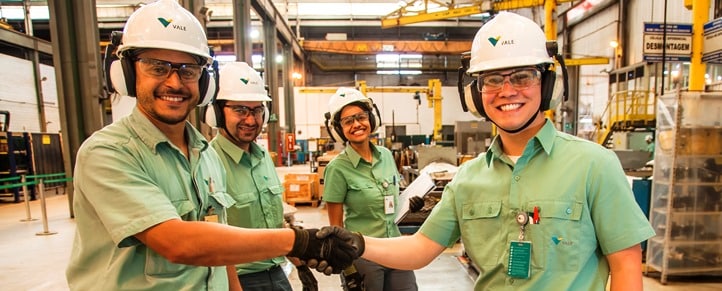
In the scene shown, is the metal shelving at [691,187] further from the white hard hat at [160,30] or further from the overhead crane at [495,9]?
the overhead crane at [495,9]

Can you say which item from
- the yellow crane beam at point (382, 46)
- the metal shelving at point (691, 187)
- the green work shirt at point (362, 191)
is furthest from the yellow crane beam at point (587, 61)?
the green work shirt at point (362, 191)

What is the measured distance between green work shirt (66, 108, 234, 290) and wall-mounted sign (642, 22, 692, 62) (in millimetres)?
5921

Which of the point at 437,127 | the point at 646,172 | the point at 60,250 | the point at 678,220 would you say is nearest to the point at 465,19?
the point at 437,127

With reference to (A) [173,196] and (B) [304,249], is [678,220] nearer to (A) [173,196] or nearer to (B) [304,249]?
(B) [304,249]

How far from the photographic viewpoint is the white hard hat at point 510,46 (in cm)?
115

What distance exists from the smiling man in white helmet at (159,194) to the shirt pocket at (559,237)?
2.11 feet

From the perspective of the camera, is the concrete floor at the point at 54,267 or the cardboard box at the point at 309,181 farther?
the cardboard box at the point at 309,181

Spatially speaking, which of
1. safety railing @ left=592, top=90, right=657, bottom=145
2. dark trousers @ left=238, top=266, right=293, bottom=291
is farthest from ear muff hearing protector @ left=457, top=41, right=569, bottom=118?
safety railing @ left=592, top=90, right=657, bottom=145

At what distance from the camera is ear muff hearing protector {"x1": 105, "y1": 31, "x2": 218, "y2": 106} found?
124 centimetres

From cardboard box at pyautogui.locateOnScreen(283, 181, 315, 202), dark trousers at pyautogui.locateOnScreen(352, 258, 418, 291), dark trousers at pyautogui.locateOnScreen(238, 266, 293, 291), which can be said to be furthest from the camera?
cardboard box at pyautogui.locateOnScreen(283, 181, 315, 202)

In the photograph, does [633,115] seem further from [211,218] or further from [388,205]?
[211,218]

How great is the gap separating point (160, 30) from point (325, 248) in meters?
0.96

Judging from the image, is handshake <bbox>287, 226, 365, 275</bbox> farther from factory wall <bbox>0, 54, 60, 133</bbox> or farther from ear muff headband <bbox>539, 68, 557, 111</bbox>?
factory wall <bbox>0, 54, 60, 133</bbox>

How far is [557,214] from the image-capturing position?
3.62 feet
